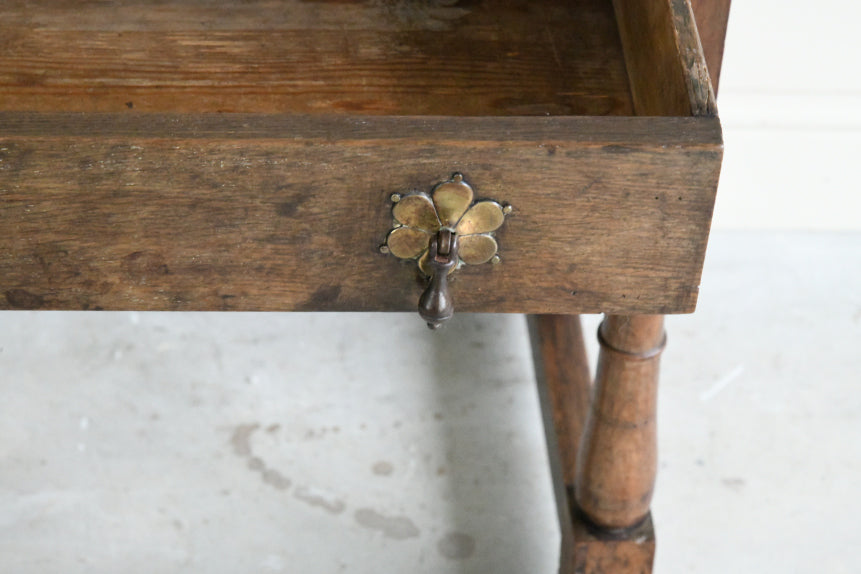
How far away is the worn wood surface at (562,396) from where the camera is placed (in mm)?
918

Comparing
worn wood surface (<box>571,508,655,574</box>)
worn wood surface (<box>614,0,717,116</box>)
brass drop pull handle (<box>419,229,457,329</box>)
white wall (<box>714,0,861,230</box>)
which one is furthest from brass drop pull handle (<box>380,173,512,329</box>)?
white wall (<box>714,0,861,230</box>)

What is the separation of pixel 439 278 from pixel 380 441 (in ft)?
1.59

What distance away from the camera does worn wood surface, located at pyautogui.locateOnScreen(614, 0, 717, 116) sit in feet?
2.00

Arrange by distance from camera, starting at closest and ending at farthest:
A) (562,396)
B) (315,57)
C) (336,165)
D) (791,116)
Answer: (336,165) < (315,57) < (562,396) < (791,116)

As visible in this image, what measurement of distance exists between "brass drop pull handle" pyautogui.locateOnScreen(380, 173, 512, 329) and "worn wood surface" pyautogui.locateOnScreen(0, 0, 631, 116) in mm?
157

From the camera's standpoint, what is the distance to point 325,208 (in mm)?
614

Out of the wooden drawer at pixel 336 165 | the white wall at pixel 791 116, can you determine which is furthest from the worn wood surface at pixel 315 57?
the white wall at pixel 791 116

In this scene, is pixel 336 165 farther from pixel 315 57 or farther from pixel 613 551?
pixel 613 551

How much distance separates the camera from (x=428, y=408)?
1.12 metres

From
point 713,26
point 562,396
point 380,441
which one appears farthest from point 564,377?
point 713,26

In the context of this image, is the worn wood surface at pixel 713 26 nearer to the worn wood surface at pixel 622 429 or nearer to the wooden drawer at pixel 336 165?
the wooden drawer at pixel 336 165

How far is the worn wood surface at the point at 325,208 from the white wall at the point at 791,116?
0.71m

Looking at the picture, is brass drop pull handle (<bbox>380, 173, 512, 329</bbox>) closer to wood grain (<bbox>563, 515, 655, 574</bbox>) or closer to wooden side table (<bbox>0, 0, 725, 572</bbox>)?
wooden side table (<bbox>0, 0, 725, 572</bbox>)

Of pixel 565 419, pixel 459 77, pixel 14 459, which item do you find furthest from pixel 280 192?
pixel 14 459
